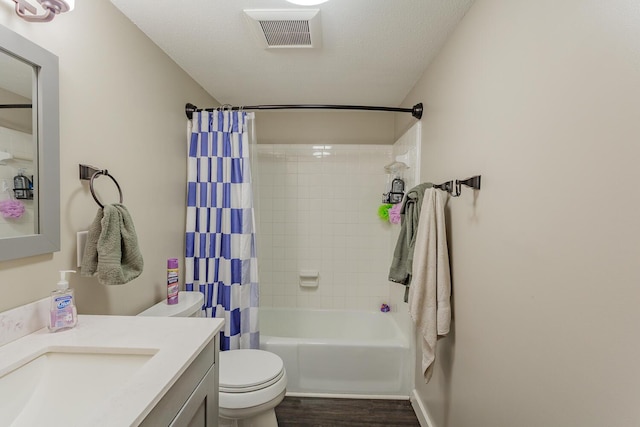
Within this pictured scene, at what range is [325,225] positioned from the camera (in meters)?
2.95

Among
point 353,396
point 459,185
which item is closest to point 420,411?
point 353,396

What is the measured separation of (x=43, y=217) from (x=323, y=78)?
171 centimetres

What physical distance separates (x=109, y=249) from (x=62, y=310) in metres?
0.24

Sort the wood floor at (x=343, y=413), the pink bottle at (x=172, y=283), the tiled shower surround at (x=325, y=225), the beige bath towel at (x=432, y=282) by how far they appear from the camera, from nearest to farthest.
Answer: the beige bath towel at (x=432, y=282) < the pink bottle at (x=172, y=283) < the wood floor at (x=343, y=413) < the tiled shower surround at (x=325, y=225)

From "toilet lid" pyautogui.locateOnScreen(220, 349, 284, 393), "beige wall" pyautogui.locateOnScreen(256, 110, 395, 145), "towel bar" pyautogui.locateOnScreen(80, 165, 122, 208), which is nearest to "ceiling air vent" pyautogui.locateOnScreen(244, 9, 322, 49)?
"towel bar" pyautogui.locateOnScreen(80, 165, 122, 208)

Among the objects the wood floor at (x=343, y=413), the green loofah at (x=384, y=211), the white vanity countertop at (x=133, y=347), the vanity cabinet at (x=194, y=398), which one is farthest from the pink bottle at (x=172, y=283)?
the green loofah at (x=384, y=211)

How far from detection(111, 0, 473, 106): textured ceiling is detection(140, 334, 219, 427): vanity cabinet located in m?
1.42

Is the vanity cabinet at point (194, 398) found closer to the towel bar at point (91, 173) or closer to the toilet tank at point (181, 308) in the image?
the toilet tank at point (181, 308)

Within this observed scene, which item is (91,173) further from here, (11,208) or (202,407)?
(202,407)

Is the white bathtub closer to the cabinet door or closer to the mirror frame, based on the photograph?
the cabinet door

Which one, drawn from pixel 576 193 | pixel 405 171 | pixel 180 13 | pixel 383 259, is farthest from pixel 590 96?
pixel 383 259

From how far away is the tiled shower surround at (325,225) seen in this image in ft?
9.56

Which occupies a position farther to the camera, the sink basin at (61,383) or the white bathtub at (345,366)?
the white bathtub at (345,366)

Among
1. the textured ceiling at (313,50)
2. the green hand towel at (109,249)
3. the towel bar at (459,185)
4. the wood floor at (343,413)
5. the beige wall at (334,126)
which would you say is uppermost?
the textured ceiling at (313,50)
